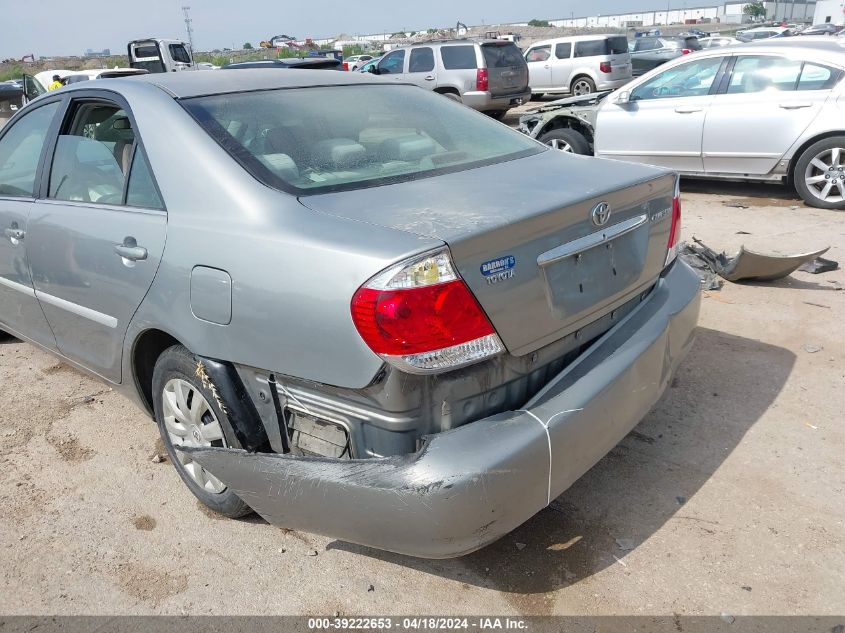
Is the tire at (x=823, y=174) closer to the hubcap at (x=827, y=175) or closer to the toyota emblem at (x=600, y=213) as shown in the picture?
the hubcap at (x=827, y=175)

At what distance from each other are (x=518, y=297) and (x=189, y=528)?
5.51ft

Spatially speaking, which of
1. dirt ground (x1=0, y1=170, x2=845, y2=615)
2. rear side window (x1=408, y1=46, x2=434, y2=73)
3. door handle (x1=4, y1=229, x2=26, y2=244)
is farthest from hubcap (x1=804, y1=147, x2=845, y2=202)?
rear side window (x1=408, y1=46, x2=434, y2=73)

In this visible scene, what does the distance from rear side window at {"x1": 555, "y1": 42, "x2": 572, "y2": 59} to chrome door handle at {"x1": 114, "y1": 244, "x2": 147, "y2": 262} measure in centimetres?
1773

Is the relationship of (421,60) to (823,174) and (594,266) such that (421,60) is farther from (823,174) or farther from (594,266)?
(594,266)

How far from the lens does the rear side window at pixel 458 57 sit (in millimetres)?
15016

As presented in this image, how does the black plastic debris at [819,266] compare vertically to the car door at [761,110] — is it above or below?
below

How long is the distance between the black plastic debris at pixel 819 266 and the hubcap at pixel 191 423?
453 centimetres

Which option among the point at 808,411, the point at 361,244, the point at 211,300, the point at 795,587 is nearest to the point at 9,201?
the point at 211,300

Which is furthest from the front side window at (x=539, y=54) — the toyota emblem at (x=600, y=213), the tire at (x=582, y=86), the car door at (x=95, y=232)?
the toyota emblem at (x=600, y=213)

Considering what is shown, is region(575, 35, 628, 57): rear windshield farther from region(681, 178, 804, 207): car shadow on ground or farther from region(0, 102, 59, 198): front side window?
region(0, 102, 59, 198): front side window

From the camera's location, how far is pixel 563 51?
1859cm

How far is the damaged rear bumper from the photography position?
2039mm

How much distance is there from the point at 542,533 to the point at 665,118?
21.0 ft

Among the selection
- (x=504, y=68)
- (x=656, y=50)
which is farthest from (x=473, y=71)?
(x=656, y=50)
